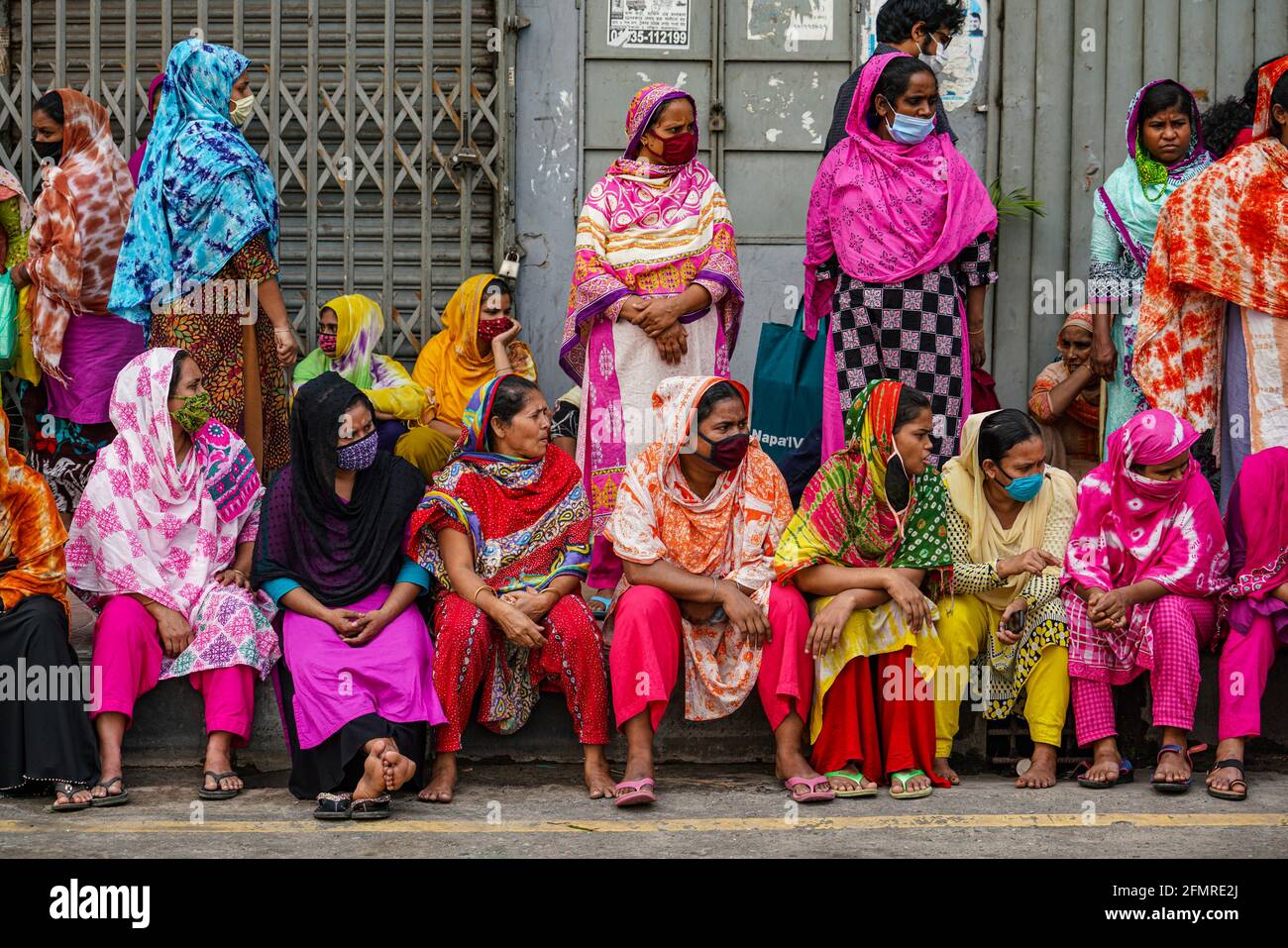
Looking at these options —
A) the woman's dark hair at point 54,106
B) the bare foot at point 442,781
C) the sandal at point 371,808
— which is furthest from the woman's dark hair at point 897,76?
the woman's dark hair at point 54,106

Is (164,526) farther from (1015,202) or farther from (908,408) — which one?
(1015,202)

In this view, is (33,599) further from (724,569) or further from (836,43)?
(836,43)

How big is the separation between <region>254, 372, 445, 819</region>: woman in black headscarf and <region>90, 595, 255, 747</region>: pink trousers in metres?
0.14

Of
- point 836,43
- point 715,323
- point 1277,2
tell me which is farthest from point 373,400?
point 1277,2

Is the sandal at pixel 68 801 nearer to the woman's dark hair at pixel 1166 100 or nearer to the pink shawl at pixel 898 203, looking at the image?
the pink shawl at pixel 898 203

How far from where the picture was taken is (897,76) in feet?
18.8

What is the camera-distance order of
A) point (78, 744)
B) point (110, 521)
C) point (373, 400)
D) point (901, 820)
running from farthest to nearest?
point (373, 400), point (110, 521), point (78, 744), point (901, 820)

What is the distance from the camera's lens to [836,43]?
745 cm

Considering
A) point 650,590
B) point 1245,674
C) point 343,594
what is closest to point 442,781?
point 343,594

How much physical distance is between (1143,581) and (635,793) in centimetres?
174

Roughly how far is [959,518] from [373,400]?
9.24 feet

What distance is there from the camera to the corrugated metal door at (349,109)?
7375 millimetres

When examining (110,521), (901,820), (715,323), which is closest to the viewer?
(901,820)

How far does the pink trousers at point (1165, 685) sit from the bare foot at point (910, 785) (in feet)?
1.73
